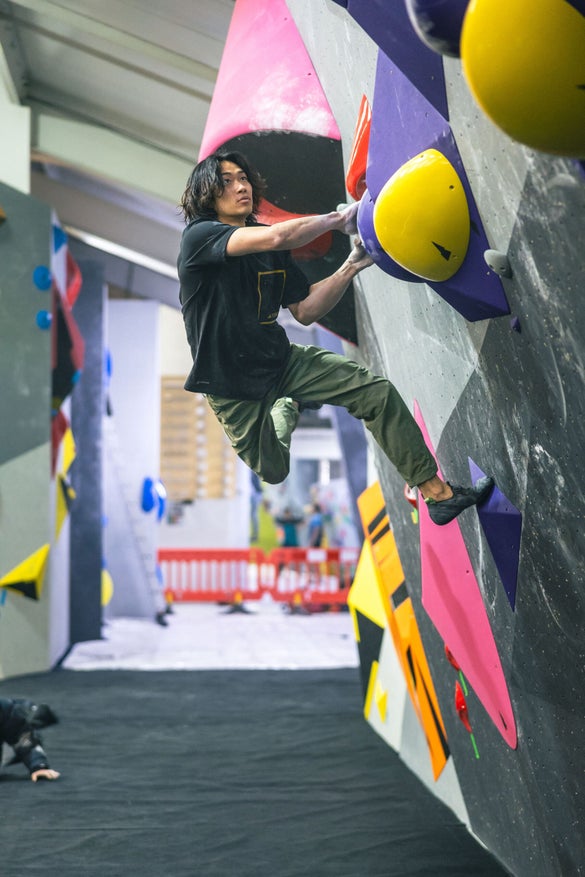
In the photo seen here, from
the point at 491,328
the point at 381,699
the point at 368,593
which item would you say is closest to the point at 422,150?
the point at 491,328

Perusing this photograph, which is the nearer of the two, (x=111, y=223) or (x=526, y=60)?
(x=526, y=60)

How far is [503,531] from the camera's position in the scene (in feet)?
8.66

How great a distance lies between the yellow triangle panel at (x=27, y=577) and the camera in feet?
25.8

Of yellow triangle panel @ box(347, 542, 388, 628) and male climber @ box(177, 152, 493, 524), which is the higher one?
male climber @ box(177, 152, 493, 524)

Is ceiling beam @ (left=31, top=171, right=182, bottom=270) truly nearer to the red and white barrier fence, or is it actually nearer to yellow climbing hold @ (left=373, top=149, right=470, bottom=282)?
the red and white barrier fence

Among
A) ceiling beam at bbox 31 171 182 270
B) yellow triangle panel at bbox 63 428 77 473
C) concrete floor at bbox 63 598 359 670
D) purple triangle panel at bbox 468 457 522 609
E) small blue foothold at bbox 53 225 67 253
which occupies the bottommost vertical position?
concrete floor at bbox 63 598 359 670

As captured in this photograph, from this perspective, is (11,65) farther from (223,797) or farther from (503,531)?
(503,531)

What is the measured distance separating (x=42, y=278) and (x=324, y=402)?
5.78 meters

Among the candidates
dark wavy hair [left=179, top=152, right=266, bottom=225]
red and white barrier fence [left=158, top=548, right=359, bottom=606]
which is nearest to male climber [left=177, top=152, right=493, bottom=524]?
dark wavy hair [left=179, top=152, right=266, bottom=225]

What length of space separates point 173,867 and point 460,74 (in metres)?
3.08

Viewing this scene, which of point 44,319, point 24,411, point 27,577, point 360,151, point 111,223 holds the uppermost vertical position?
point 111,223

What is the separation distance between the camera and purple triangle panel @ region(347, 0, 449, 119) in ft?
6.11

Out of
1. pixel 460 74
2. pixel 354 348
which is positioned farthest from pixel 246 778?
pixel 460 74

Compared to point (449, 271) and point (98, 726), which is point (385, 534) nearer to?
point (98, 726)
